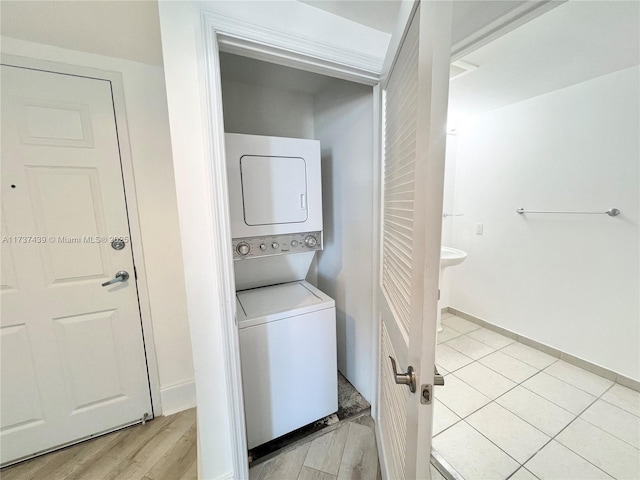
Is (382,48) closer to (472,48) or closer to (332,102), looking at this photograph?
(472,48)

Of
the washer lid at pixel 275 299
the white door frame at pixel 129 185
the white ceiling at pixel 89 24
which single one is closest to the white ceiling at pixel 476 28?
the white ceiling at pixel 89 24

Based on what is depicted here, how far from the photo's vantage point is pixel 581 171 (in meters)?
1.98

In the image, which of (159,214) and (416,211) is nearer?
(416,211)

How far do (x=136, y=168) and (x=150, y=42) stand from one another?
0.67 metres

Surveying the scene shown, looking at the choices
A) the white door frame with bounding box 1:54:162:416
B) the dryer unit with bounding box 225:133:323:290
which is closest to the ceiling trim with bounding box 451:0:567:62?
the dryer unit with bounding box 225:133:323:290

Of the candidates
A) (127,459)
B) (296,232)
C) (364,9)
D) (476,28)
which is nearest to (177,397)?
(127,459)

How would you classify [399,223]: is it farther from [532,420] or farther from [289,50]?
[532,420]

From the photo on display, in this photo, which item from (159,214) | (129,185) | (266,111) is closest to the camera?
(129,185)

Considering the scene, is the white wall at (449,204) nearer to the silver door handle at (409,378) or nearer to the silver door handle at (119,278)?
the silver door handle at (409,378)

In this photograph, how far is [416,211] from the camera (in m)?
0.69

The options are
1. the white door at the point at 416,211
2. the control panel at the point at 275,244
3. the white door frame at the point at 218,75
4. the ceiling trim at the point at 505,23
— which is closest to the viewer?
the white door at the point at 416,211

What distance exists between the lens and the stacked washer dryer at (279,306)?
139 centimetres

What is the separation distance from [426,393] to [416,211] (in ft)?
1.56

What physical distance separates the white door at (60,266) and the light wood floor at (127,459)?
8 cm
